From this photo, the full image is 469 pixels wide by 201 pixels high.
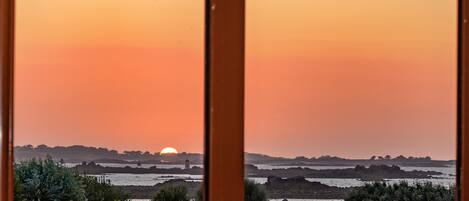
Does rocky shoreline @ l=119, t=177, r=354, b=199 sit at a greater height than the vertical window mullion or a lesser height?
lesser

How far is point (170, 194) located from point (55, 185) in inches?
12.0

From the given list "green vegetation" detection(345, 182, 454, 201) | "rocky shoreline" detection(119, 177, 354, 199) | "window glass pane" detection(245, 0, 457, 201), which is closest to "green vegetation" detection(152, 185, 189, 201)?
"rocky shoreline" detection(119, 177, 354, 199)

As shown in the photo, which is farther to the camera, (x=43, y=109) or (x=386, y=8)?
(x=386, y=8)

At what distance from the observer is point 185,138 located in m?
1.74

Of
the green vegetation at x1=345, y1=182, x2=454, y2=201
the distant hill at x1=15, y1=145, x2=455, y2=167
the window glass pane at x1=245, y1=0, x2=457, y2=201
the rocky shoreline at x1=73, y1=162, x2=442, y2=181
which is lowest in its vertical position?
the green vegetation at x1=345, y1=182, x2=454, y2=201

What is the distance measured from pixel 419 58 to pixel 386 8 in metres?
0.17

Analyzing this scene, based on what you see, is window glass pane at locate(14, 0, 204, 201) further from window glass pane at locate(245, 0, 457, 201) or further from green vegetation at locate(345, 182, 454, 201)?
green vegetation at locate(345, 182, 454, 201)

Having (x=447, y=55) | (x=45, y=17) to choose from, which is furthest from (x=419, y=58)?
(x=45, y=17)

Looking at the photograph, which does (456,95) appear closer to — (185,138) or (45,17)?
(185,138)

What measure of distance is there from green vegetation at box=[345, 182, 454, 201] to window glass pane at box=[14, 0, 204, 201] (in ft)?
1.60

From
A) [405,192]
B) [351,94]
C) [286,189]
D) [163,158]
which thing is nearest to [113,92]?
[163,158]

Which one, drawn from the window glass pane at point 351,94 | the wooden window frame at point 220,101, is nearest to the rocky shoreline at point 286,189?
the window glass pane at point 351,94

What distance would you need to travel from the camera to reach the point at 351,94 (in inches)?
71.0

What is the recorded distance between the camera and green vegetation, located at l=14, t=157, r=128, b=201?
5.61ft
